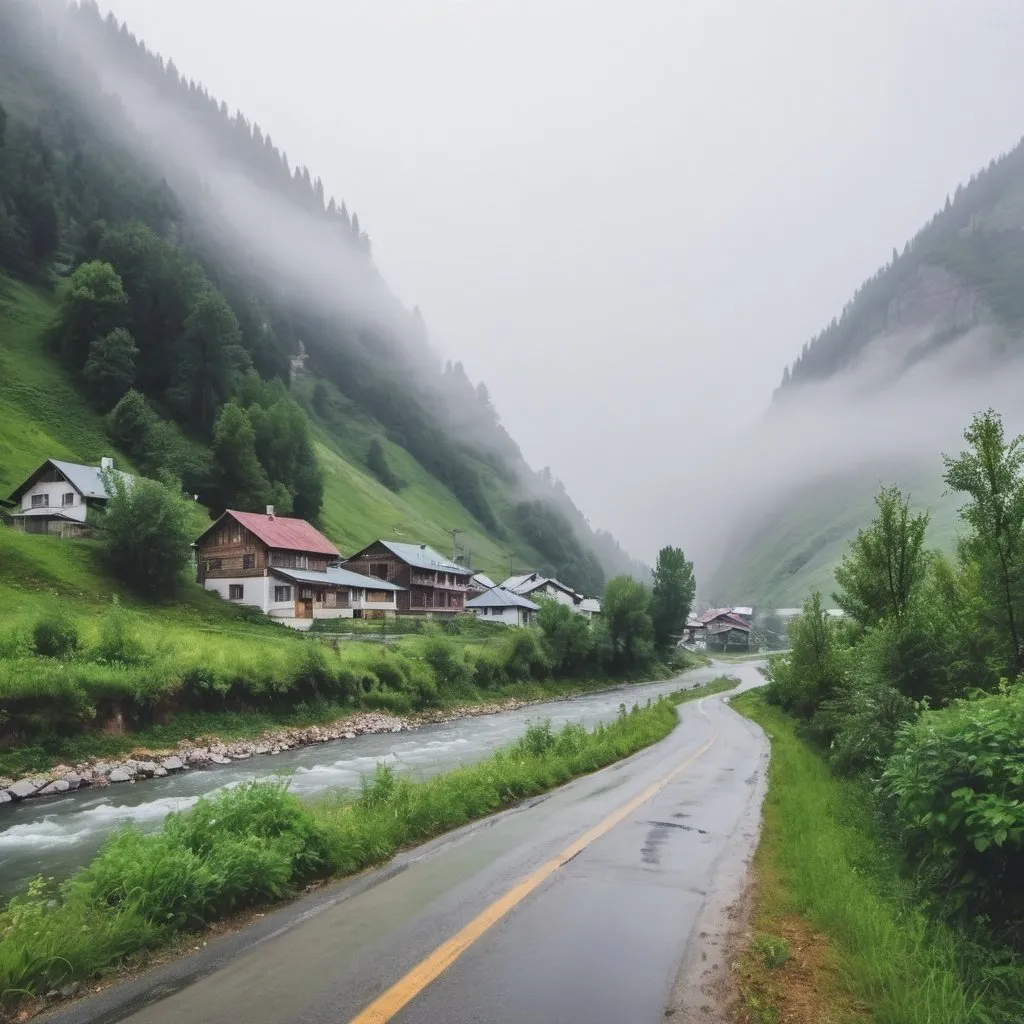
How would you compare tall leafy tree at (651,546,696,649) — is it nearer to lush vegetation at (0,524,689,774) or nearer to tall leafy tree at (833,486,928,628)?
lush vegetation at (0,524,689,774)

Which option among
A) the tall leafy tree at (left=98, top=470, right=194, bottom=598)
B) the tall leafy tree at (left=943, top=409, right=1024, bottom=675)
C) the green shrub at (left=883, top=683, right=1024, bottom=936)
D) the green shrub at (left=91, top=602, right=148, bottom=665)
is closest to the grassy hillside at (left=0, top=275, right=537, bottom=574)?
the tall leafy tree at (left=98, top=470, right=194, bottom=598)

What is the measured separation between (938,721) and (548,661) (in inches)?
2220

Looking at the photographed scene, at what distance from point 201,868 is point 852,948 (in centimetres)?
592

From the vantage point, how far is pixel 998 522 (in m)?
14.8

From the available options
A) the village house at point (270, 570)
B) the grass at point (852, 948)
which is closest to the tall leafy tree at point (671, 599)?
the village house at point (270, 570)

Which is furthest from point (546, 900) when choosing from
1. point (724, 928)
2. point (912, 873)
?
point (912, 873)

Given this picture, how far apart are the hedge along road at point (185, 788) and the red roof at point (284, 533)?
92.0 feet

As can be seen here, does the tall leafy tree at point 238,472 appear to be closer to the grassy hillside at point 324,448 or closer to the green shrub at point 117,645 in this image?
the grassy hillside at point 324,448

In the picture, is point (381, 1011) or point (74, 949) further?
point (74, 949)

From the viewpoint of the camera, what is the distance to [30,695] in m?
23.1

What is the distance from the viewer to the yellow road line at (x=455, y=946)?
4.77 metres

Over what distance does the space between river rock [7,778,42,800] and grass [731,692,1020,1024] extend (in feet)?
66.8

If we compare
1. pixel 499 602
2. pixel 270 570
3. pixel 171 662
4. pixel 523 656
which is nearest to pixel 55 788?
pixel 171 662

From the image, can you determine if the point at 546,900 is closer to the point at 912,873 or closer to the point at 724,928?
the point at 724,928
